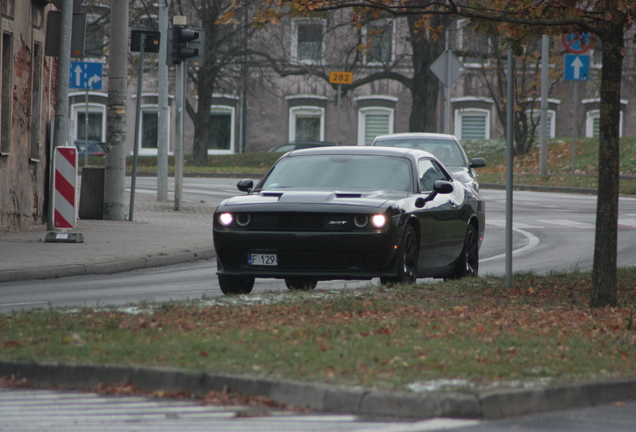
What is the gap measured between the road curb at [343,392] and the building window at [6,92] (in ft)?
39.2

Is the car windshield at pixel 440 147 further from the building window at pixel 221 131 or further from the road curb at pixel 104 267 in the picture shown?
the building window at pixel 221 131

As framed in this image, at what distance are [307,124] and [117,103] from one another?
34.6 meters

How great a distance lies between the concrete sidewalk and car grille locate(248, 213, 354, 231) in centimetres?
337

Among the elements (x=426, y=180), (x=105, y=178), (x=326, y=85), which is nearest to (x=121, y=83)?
(x=105, y=178)

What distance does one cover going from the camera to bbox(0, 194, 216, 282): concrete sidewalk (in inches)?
511

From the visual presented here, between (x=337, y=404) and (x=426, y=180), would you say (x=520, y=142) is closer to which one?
(x=426, y=180)

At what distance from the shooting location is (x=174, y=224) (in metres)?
19.3

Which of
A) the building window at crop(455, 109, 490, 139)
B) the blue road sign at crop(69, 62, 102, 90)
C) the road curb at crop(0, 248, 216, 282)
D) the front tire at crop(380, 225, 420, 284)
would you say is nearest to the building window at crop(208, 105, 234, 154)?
the building window at crop(455, 109, 490, 139)

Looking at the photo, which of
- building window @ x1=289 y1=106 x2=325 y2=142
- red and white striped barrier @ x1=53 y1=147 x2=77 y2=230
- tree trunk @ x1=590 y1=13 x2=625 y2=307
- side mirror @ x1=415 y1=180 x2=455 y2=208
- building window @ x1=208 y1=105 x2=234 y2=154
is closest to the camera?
tree trunk @ x1=590 y1=13 x2=625 y2=307

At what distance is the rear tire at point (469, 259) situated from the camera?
40.9 feet

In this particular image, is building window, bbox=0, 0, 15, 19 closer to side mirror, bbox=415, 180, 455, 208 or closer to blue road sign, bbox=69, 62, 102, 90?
blue road sign, bbox=69, 62, 102, 90

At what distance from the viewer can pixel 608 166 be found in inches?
381

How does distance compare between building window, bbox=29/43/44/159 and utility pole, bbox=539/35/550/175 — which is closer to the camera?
building window, bbox=29/43/44/159

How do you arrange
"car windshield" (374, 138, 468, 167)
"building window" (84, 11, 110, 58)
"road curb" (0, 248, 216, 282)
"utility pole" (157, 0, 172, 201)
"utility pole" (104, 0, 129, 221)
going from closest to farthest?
"road curb" (0, 248, 216, 282) → "utility pole" (104, 0, 129, 221) → "car windshield" (374, 138, 468, 167) → "utility pole" (157, 0, 172, 201) → "building window" (84, 11, 110, 58)
